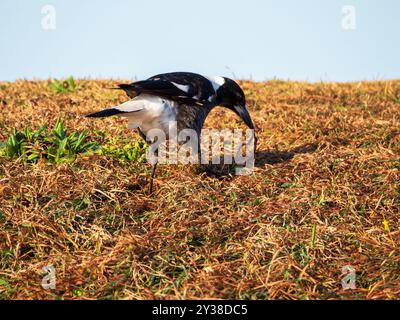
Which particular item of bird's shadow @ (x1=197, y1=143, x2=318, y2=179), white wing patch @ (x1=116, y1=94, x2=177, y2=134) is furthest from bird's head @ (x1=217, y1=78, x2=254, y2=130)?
white wing patch @ (x1=116, y1=94, x2=177, y2=134)

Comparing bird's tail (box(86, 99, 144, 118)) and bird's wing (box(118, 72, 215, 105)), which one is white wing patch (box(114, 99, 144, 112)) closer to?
bird's tail (box(86, 99, 144, 118))

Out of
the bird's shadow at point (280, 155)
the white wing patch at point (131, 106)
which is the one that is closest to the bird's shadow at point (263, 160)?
the bird's shadow at point (280, 155)

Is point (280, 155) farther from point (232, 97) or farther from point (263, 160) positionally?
point (232, 97)

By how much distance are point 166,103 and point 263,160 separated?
1517 mm

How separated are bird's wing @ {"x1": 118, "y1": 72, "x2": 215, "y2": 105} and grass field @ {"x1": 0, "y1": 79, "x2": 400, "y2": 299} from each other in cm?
78

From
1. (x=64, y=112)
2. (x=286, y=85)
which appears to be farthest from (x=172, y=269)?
(x=286, y=85)

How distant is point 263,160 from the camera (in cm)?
700

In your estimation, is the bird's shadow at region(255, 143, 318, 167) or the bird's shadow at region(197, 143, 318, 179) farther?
the bird's shadow at region(255, 143, 318, 167)

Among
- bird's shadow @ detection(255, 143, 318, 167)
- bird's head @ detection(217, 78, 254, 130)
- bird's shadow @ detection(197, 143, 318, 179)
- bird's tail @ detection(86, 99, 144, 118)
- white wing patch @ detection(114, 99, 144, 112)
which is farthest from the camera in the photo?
bird's head @ detection(217, 78, 254, 130)

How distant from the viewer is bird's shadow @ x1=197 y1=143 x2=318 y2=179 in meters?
6.45

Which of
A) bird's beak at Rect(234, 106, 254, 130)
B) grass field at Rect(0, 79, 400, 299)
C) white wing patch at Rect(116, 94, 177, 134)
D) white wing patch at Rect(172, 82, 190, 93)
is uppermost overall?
white wing patch at Rect(172, 82, 190, 93)

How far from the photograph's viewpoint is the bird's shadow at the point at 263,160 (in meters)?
6.45

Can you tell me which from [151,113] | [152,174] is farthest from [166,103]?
[152,174]
